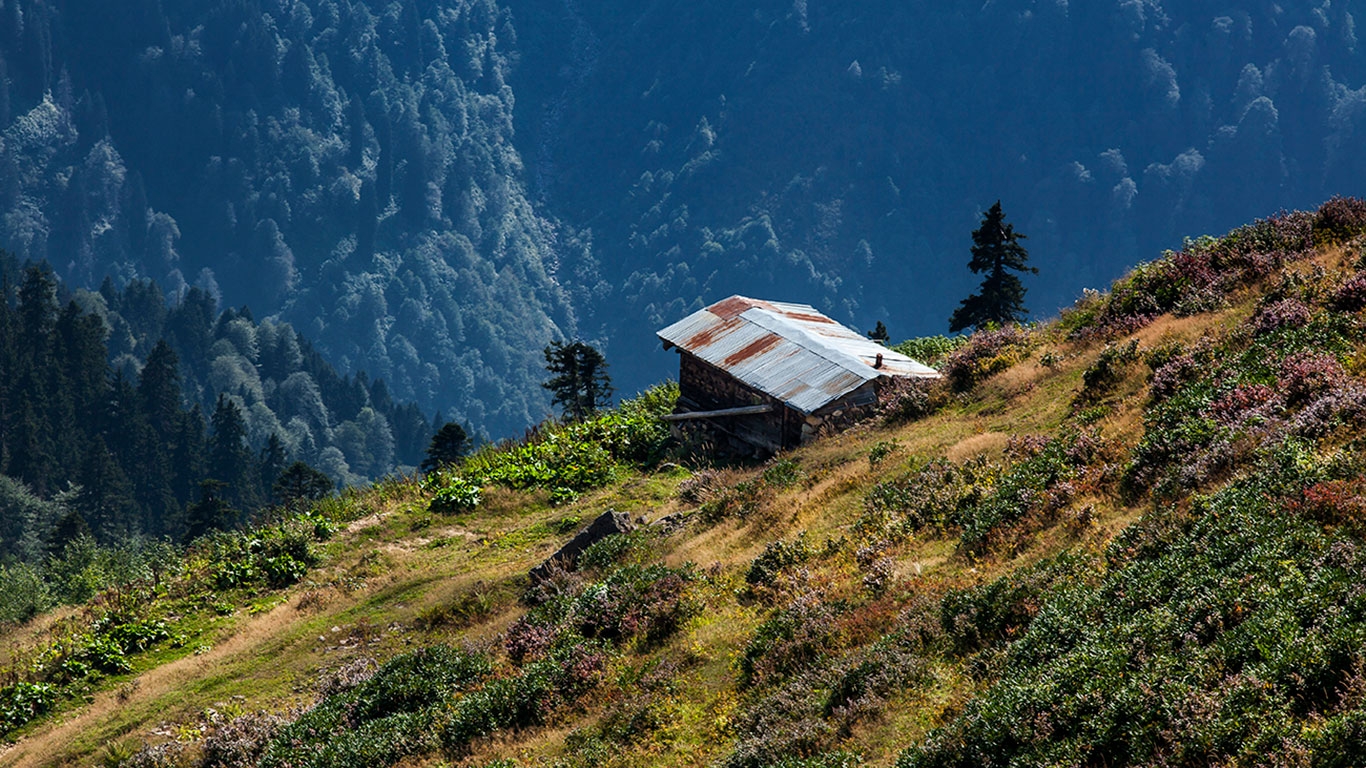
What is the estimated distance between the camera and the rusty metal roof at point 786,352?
32188 millimetres

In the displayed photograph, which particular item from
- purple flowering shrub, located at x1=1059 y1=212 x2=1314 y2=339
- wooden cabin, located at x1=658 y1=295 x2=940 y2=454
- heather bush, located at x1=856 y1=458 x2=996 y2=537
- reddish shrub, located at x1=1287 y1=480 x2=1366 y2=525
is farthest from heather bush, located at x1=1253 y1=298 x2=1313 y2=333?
wooden cabin, located at x1=658 y1=295 x2=940 y2=454

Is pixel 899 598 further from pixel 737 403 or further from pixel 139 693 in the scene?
pixel 737 403

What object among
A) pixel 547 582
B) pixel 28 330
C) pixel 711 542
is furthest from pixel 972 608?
pixel 28 330

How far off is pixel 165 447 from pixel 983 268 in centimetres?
13727

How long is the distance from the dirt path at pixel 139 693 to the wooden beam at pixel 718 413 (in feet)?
41.0

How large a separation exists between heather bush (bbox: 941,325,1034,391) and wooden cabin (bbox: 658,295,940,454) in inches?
86.9

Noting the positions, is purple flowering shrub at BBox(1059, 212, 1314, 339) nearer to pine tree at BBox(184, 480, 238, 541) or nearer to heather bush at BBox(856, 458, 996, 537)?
heather bush at BBox(856, 458, 996, 537)

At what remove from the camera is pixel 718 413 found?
3453 centimetres

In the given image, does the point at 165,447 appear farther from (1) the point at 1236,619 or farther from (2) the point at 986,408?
(1) the point at 1236,619

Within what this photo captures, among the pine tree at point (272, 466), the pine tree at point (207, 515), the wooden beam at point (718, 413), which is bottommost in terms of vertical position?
the wooden beam at point (718, 413)

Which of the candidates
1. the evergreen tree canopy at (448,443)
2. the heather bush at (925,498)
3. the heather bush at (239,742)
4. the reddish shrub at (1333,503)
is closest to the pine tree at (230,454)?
the evergreen tree canopy at (448,443)

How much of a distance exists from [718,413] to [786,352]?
8.80ft

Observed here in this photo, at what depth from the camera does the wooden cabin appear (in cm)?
3186

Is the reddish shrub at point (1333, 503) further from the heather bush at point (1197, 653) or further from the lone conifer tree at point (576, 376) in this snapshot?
the lone conifer tree at point (576, 376)
